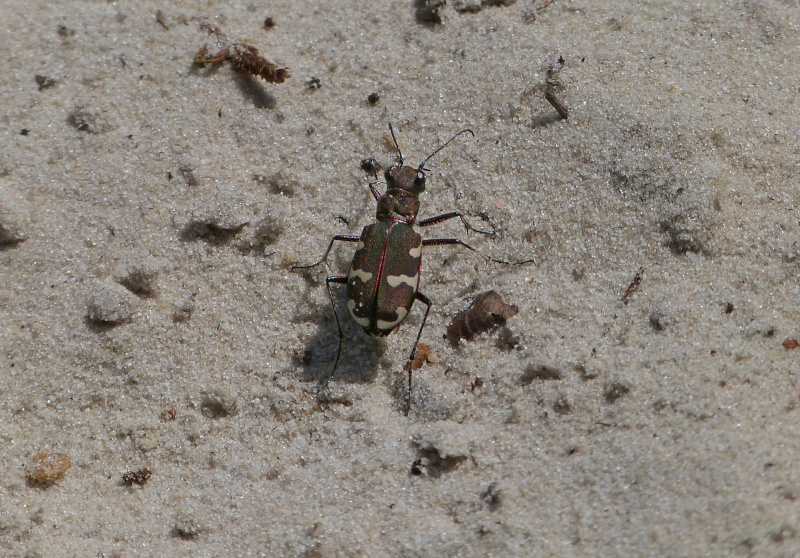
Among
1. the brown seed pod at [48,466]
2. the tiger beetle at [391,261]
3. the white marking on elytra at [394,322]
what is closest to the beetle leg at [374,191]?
the tiger beetle at [391,261]

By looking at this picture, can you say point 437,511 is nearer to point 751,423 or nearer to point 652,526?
point 652,526

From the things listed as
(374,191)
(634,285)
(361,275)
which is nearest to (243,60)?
(374,191)

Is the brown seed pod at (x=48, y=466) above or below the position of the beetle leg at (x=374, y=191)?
below

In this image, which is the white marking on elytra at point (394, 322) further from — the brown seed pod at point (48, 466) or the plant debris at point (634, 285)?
the brown seed pod at point (48, 466)

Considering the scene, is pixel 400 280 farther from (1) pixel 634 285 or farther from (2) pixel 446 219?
(1) pixel 634 285

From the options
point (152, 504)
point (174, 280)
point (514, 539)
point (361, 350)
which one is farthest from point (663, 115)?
point (152, 504)

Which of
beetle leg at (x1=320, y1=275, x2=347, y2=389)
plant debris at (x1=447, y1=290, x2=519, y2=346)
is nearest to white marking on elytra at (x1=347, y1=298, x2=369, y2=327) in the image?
beetle leg at (x1=320, y1=275, x2=347, y2=389)
